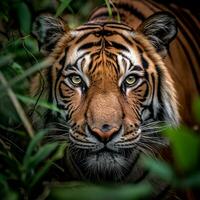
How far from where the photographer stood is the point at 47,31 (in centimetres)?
278

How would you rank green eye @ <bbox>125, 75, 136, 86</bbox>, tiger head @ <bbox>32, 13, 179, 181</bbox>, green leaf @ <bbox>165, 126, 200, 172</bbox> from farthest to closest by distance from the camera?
green eye @ <bbox>125, 75, 136, 86</bbox> < tiger head @ <bbox>32, 13, 179, 181</bbox> < green leaf @ <bbox>165, 126, 200, 172</bbox>

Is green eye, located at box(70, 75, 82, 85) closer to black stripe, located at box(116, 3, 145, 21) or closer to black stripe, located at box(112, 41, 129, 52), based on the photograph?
black stripe, located at box(112, 41, 129, 52)

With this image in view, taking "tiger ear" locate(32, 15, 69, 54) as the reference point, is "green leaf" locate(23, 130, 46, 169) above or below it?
below

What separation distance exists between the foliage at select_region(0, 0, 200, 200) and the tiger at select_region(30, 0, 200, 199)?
0.12 m

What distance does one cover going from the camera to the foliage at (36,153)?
833 mm

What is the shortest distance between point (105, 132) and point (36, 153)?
21.6 inches

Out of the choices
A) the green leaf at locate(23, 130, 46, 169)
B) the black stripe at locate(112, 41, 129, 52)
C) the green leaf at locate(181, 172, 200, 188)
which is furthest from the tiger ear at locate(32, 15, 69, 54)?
the green leaf at locate(181, 172, 200, 188)

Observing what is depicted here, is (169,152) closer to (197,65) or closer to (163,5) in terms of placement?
(197,65)

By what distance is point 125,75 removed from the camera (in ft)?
8.52

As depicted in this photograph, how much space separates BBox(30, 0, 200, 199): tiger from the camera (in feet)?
8.07

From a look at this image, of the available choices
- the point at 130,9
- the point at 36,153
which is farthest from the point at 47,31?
the point at 36,153

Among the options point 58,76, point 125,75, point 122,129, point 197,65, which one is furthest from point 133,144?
point 197,65

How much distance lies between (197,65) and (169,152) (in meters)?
0.66

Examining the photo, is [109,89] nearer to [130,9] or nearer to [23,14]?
[23,14]
